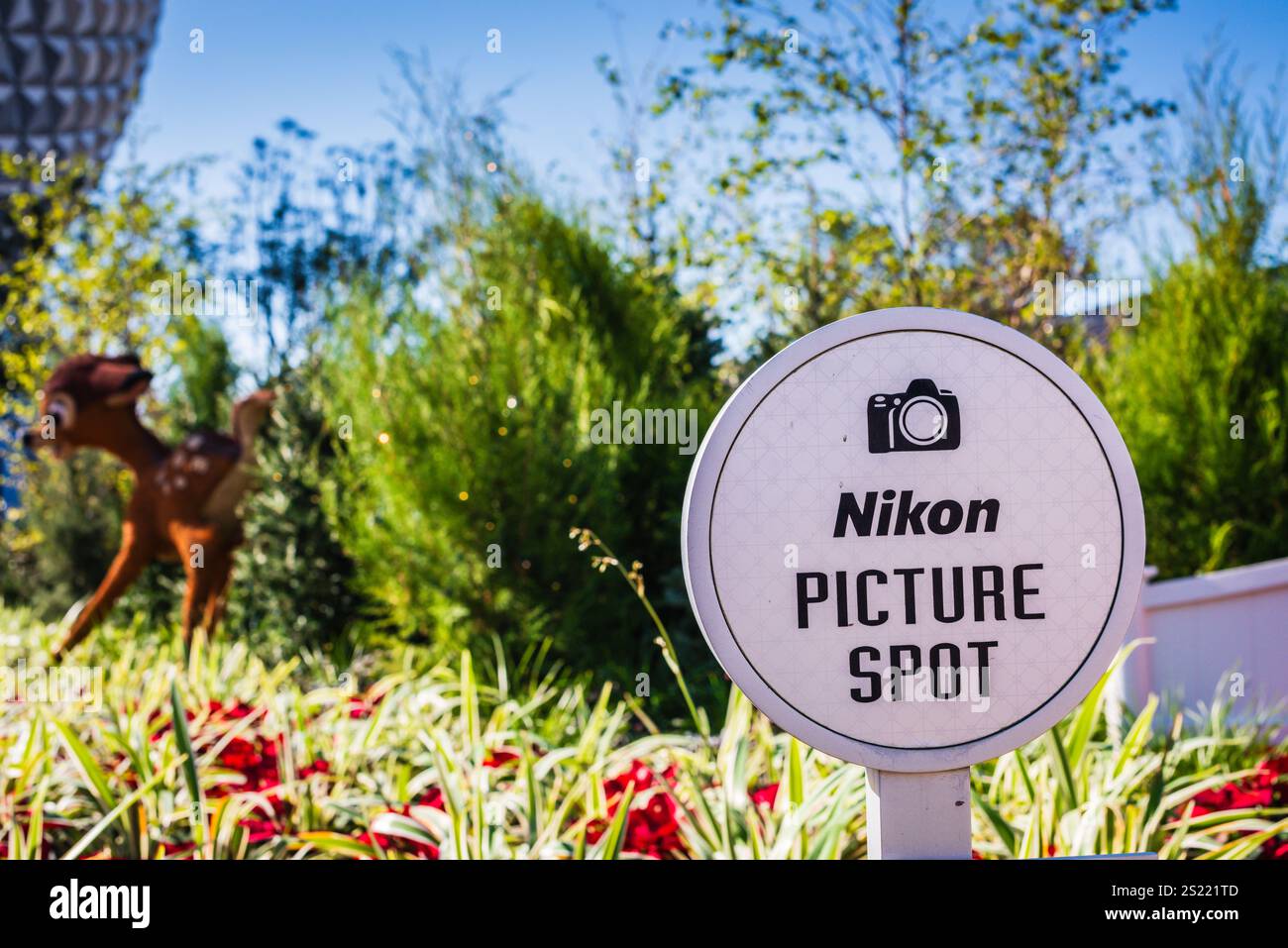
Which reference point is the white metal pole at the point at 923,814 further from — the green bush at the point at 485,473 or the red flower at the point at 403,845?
the green bush at the point at 485,473

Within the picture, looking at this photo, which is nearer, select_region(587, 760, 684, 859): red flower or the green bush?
select_region(587, 760, 684, 859): red flower

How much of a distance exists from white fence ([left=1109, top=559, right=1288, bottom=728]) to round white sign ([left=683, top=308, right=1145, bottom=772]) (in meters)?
2.76

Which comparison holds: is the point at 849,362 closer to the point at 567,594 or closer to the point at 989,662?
the point at 989,662

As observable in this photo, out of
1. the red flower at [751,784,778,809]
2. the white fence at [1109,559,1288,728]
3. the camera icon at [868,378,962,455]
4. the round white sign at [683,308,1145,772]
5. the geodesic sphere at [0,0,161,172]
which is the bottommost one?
the red flower at [751,784,778,809]

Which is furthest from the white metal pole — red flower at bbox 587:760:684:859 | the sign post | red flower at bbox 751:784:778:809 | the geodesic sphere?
the geodesic sphere

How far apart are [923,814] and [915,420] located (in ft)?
1.84

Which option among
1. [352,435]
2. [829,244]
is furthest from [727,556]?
[829,244]

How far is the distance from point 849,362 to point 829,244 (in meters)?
6.44

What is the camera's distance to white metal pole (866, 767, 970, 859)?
1.40m

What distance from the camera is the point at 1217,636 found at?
3840mm

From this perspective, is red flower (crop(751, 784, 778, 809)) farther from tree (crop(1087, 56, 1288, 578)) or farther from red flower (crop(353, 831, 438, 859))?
tree (crop(1087, 56, 1288, 578))

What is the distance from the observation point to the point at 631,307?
19.6 feet

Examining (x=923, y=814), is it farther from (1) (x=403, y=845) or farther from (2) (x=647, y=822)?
(1) (x=403, y=845)

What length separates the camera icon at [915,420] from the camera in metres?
1.35
